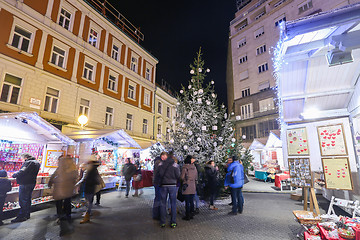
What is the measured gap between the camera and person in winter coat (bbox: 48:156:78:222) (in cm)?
498

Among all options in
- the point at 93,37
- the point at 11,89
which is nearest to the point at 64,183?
the point at 11,89

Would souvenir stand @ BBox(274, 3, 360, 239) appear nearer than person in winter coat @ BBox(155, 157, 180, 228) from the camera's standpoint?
Yes

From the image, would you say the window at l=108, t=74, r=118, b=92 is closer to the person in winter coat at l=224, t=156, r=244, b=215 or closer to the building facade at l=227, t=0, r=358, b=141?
the person in winter coat at l=224, t=156, r=244, b=215

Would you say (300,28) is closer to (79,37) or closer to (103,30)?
(79,37)

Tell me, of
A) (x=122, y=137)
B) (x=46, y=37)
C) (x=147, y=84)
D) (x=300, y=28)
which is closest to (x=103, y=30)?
(x=46, y=37)

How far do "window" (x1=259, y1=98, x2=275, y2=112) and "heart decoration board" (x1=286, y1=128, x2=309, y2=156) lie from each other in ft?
71.6

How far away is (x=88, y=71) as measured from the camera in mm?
15344

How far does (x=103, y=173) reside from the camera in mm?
10297

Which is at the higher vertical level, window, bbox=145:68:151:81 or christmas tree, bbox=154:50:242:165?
window, bbox=145:68:151:81

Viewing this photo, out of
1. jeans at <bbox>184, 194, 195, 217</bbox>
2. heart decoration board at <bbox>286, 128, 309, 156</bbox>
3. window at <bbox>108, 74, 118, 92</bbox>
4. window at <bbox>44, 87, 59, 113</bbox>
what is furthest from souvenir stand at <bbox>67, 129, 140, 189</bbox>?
heart decoration board at <bbox>286, 128, 309, 156</bbox>

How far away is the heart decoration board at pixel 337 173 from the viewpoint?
16.3ft

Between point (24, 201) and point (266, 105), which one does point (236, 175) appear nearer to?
point (24, 201)

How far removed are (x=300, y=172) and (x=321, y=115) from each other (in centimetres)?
192

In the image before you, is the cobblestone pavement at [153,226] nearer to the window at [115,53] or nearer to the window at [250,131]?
the window at [115,53]
